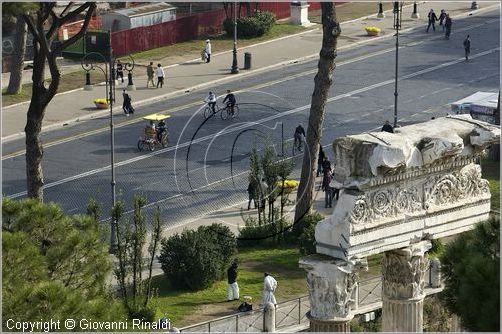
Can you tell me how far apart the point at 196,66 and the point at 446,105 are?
39.4 feet

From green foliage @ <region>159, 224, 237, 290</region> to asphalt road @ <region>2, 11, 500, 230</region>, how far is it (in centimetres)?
361

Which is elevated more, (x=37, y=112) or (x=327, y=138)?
(x=37, y=112)

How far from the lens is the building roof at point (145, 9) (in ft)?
251

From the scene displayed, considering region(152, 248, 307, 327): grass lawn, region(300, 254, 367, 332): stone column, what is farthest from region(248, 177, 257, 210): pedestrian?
region(300, 254, 367, 332): stone column

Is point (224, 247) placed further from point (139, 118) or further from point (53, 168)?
Answer: point (139, 118)

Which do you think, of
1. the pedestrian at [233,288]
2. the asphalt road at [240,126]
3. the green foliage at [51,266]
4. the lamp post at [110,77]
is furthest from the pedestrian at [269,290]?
the lamp post at [110,77]

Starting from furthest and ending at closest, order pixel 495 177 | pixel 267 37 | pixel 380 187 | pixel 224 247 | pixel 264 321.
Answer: pixel 267 37 < pixel 495 177 < pixel 224 247 < pixel 264 321 < pixel 380 187

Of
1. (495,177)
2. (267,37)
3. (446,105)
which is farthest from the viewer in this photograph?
(267,37)

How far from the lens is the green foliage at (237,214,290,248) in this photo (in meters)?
45.1

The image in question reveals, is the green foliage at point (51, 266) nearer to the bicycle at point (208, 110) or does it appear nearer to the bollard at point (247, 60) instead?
the bicycle at point (208, 110)

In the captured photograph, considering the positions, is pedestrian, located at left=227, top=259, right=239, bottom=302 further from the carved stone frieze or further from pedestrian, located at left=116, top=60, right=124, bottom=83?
pedestrian, located at left=116, top=60, right=124, bottom=83

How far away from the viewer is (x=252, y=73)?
70.4 meters

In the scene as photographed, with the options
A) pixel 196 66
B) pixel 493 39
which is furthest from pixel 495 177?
pixel 493 39

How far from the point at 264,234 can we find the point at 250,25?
32.5 m
